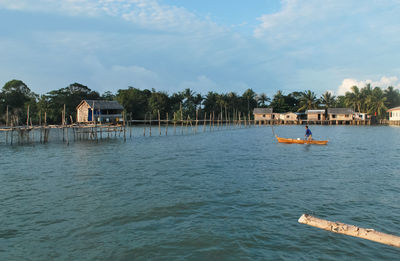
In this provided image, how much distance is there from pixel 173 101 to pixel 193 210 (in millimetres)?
65001

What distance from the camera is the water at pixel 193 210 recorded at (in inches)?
261

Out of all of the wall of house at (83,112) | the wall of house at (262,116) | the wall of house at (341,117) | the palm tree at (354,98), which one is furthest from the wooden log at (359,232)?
the palm tree at (354,98)

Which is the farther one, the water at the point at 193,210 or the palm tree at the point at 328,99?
the palm tree at the point at 328,99

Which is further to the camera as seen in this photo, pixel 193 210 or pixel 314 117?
pixel 314 117

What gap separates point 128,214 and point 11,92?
204 ft

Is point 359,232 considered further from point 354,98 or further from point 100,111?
point 354,98

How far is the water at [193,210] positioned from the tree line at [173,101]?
43.2 m

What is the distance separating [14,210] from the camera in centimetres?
926

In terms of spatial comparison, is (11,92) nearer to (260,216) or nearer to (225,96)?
(225,96)

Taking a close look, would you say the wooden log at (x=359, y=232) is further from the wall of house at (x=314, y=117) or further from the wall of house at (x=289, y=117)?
the wall of house at (x=289, y=117)

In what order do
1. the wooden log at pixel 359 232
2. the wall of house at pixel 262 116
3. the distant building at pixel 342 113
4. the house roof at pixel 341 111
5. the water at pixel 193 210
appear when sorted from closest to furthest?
the wooden log at pixel 359 232, the water at pixel 193 210, the house roof at pixel 341 111, the distant building at pixel 342 113, the wall of house at pixel 262 116

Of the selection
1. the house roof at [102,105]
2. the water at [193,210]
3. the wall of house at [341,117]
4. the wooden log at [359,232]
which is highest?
the house roof at [102,105]

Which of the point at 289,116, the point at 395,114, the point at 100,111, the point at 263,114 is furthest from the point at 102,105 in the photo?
the point at 395,114

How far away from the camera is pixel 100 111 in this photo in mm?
49688
